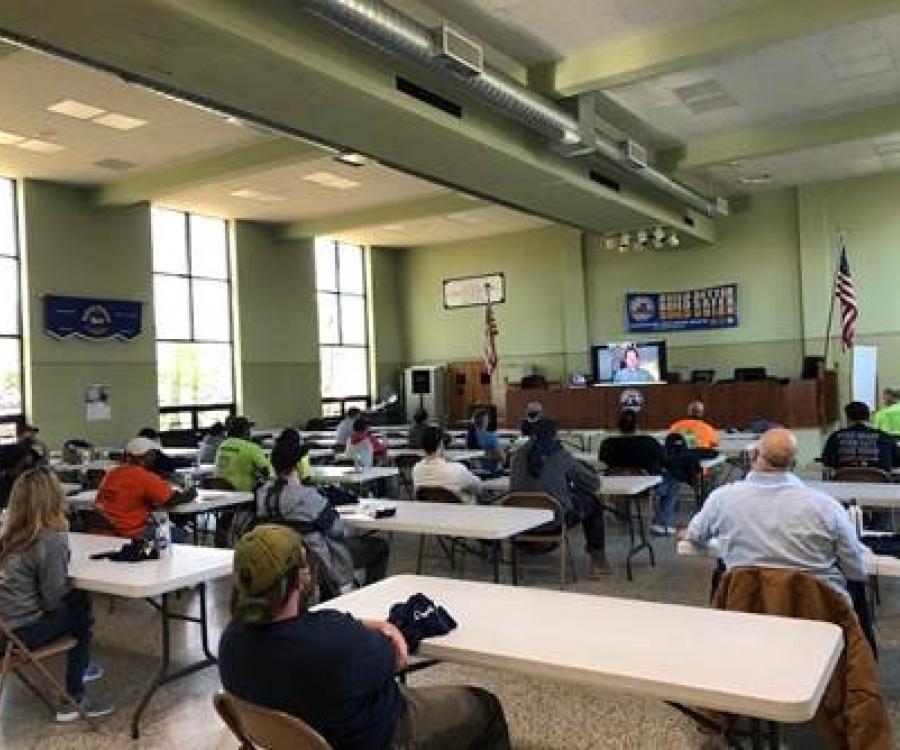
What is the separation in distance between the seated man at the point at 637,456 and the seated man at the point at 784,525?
389 cm

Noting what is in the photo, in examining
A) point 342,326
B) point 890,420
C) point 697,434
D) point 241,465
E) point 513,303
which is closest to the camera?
point 241,465

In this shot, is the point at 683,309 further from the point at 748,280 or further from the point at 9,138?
the point at 9,138

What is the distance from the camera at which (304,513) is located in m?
4.39

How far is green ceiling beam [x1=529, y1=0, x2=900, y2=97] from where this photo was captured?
6.39 m

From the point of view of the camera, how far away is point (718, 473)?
30.5 feet

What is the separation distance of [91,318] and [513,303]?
8.08 meters

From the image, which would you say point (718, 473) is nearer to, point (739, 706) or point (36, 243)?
point (739, 706)

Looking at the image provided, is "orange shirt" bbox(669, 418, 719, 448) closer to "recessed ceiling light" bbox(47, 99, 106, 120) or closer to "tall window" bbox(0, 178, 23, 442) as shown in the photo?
"recessed ceiling light" bbox(47, 99, 106, 120)

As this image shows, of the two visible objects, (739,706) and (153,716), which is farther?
(153,716)

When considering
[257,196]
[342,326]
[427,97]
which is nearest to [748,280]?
[342,326]

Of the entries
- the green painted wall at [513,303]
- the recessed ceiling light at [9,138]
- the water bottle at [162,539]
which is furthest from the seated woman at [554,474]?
the green painted wall at [513,303]

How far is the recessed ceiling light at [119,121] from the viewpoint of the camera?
881 centimetres

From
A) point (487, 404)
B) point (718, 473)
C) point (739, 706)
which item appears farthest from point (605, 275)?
point (739, 706)

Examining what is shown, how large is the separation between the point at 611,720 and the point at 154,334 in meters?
11.2
